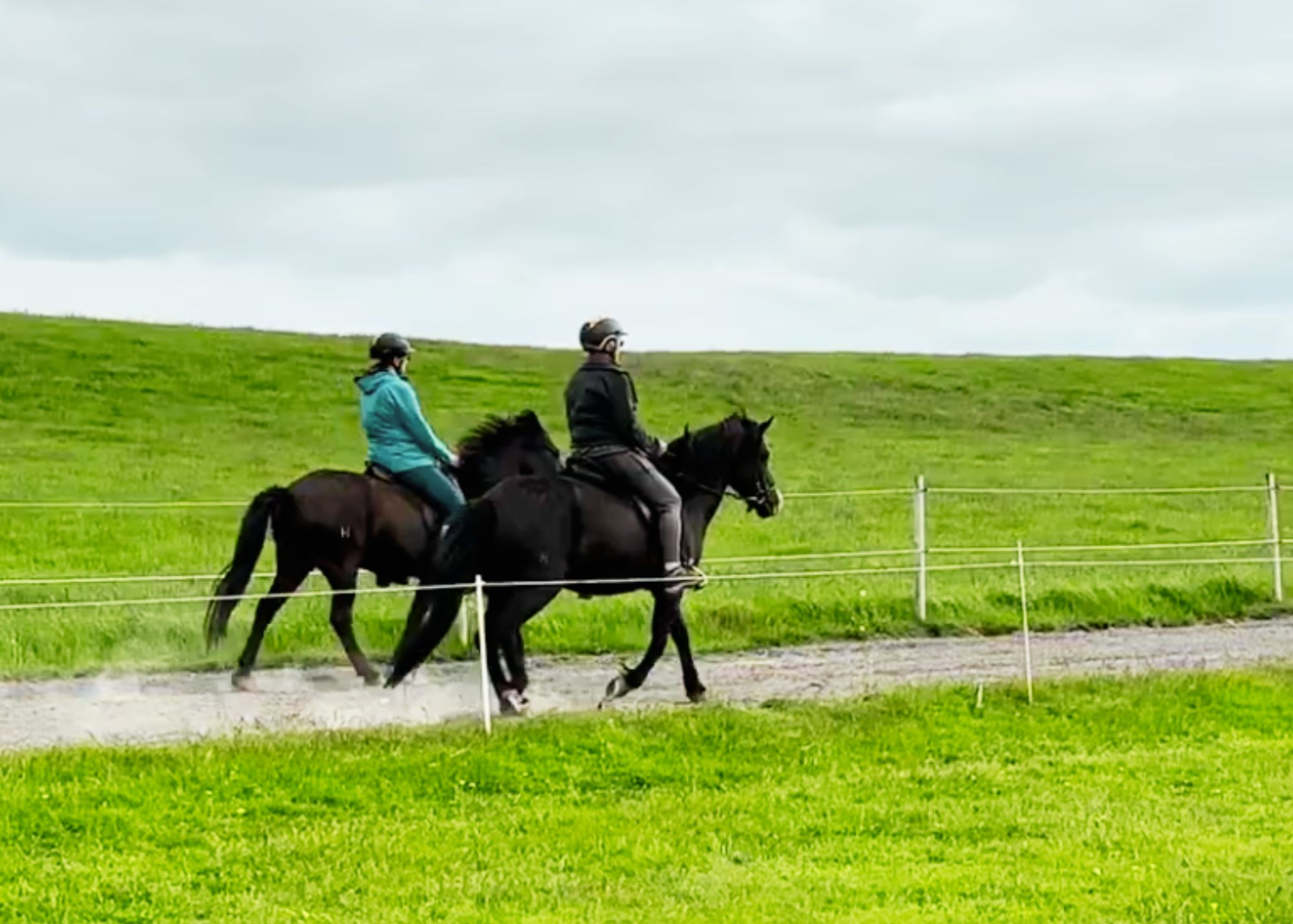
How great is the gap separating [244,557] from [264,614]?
1.43 feet

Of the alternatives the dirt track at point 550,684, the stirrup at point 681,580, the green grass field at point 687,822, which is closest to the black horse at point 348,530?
the dirt track at point 550,684

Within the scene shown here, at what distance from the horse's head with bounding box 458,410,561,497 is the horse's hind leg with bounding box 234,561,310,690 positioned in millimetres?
1283

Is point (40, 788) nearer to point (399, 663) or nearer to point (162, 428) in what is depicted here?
point (399, 663)

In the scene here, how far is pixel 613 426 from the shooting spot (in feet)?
38.1

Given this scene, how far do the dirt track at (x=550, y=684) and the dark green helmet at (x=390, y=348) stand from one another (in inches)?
88.0

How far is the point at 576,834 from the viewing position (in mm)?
8391

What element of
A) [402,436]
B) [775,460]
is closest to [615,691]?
[402,436]

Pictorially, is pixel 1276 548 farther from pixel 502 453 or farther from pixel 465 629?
pixel 502 453

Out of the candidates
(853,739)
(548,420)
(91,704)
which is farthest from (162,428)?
(853,739)

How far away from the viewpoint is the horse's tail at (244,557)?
12633mm

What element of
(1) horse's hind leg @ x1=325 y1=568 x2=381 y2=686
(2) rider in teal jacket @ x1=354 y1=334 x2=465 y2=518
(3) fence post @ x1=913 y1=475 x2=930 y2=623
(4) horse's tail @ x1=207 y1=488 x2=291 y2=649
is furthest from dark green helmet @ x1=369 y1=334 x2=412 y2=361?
(3) fence post @ x1=913 y1=475 x2=930 y2=623

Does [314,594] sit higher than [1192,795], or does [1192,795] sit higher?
[314,594]

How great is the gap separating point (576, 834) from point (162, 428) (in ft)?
85.0

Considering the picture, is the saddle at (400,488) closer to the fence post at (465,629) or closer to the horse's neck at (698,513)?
the fence post at (465,629)
